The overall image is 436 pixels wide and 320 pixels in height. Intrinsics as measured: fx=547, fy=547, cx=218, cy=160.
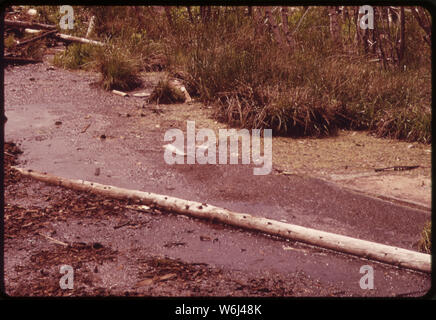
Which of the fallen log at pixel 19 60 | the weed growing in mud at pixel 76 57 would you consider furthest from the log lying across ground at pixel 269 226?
the fallen log at pixel 19 60

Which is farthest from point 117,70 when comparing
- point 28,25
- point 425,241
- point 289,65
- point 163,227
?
point 425,241

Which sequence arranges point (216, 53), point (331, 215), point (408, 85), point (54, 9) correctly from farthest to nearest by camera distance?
point (54, 9) < point (216, 53) < point (408, 85) < point (331, 215)

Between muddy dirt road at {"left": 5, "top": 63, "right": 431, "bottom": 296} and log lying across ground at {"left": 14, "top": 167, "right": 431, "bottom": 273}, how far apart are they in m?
0.06

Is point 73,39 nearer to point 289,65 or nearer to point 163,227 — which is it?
point 289,65

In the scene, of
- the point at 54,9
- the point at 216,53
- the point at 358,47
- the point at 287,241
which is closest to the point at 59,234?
the point at 287,241

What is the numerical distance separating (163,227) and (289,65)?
3.65 metres

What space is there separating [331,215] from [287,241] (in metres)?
0.79

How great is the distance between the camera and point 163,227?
3.99 metres

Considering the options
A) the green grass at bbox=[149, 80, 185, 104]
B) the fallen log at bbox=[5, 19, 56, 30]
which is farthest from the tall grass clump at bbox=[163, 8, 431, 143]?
the fallen log at bbox=[5, 19, 56, 30]

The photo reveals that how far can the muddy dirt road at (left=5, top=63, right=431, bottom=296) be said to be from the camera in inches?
126

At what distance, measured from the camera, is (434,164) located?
201 cm

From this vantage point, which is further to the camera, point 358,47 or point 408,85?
point 358,47
